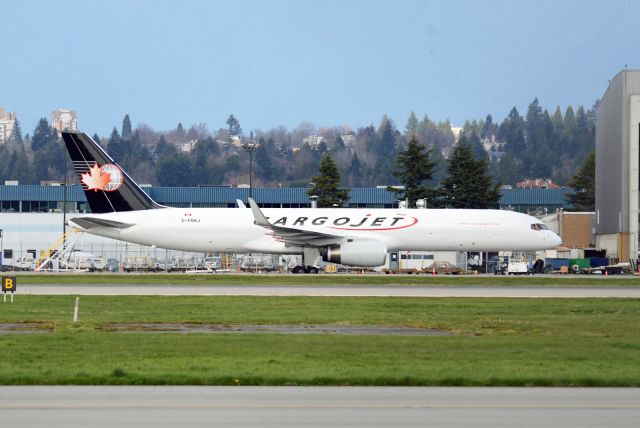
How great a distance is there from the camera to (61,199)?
373 feet

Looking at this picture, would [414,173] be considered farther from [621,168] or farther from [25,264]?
[25,264]

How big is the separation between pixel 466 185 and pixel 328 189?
14.7 meters

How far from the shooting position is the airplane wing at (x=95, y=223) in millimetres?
63062

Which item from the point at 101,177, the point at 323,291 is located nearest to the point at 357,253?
the point at 101,177

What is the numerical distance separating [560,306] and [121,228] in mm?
33571

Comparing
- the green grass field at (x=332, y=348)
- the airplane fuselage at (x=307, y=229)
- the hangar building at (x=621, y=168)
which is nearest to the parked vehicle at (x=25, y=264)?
the airplane fuselage at (x=307, y=229)

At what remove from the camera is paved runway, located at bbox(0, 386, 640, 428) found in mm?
14055

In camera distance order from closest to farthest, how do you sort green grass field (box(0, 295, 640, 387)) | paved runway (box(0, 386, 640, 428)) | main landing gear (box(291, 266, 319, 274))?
paved runway (box(0, 386, 640, 428))
green grass field (box(0, 295, 640, 387))
main landing gear (box(291, 266, 319, 274))

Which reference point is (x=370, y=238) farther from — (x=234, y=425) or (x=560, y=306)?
(x=234, y=425)

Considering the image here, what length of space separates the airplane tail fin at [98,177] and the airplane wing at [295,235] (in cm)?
816

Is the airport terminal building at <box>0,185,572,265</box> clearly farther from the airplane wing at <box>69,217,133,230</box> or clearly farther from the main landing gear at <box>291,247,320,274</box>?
the main landing gear at <box>291,247,320,274</box>

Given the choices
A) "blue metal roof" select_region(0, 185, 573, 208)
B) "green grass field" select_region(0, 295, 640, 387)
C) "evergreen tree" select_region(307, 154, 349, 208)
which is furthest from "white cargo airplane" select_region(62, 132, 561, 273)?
"blue metal roof" select_region(0, 185, 573, 208)

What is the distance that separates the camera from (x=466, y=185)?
106375mm

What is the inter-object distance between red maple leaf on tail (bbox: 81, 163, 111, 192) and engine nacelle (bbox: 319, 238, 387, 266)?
13.5 metres
